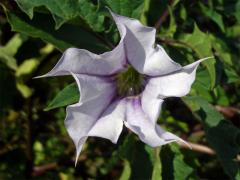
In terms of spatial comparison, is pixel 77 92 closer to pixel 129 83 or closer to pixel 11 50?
pixel 129 83

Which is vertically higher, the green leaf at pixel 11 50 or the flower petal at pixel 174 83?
the flower petal at pixel 174 83

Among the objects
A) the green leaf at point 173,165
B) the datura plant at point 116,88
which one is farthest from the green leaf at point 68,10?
the green leaf at point 173,165

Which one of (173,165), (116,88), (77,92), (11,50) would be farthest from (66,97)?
(11,50)

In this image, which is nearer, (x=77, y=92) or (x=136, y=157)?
(x=77, y=92)

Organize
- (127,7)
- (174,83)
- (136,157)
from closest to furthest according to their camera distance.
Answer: (174,83), (127,7), (136,157)

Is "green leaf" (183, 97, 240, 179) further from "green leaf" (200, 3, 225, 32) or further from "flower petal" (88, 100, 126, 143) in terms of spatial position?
"green leaf" (200, 3, 225, 32)

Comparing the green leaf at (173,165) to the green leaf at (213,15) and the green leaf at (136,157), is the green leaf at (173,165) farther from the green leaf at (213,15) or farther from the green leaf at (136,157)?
the green leaf at (213,15)
